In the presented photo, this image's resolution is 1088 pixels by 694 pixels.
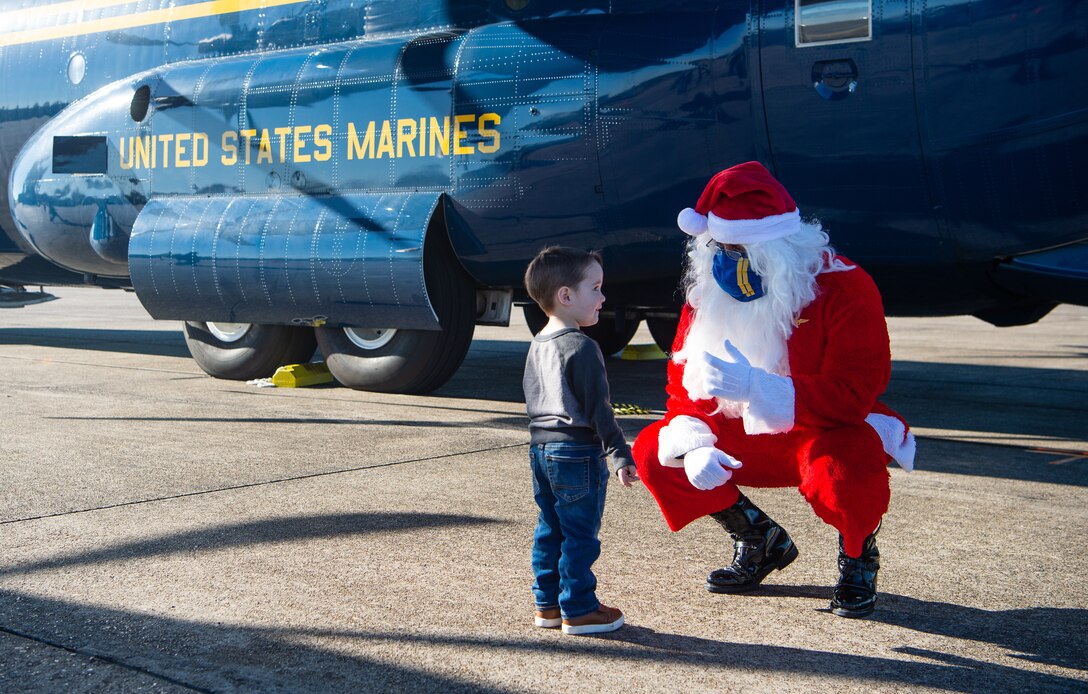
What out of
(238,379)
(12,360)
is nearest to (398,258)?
(238,379)

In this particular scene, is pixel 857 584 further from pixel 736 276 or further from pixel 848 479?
pixel 736 276

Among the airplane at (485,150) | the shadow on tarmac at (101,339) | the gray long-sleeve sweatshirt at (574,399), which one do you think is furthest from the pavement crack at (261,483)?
the shadow on tarmac at (101,339)

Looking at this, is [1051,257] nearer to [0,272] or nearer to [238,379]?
[238,379]

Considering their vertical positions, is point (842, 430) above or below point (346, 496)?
above

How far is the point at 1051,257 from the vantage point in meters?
6.62

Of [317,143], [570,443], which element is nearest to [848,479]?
[570,443]

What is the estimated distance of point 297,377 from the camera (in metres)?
9.41

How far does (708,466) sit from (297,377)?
6289mm

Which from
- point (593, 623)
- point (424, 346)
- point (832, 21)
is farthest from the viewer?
point (424, 346)

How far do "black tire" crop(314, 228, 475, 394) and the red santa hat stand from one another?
4.43 meters

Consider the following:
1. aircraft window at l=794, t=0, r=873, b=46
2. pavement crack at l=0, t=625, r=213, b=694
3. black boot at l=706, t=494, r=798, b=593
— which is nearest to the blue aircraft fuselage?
aircraft window at l=794, t=0, r=873, b=46

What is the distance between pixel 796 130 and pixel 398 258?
9.56 feet

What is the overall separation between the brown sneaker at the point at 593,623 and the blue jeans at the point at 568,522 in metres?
0.02

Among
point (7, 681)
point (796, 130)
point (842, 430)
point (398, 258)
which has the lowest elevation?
point (7, 681)
